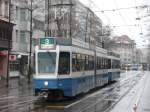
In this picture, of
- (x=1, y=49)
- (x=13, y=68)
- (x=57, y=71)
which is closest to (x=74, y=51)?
(x=57, y=71)

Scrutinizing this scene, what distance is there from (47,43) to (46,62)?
1.08m

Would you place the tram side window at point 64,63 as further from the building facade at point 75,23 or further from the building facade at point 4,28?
the building facade at point 4,28

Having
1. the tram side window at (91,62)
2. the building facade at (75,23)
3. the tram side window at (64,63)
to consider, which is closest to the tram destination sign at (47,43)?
the tram side window at (64,63)

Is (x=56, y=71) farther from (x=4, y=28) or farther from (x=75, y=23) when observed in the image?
(x=75, y=23)

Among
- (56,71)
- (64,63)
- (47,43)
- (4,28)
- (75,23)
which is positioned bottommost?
(56,71)

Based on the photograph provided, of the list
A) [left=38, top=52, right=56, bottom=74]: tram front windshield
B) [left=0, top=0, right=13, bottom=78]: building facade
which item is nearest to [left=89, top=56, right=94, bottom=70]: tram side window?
[left=38, top=52, right=56, bottom=74]: tram front windshield

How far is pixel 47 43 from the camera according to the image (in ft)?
76.4

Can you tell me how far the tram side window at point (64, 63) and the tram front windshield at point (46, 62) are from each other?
364mm

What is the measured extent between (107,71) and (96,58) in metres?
8.38

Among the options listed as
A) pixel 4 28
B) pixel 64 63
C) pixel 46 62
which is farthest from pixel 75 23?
pixel 46 62

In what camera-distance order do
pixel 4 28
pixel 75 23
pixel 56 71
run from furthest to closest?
pixel 75 23 → pixel 4 28 → pixel 56 71

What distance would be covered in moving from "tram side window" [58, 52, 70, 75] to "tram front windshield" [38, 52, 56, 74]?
364 mm

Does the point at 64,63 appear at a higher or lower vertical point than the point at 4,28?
lower

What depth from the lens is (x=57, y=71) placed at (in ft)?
75.3
